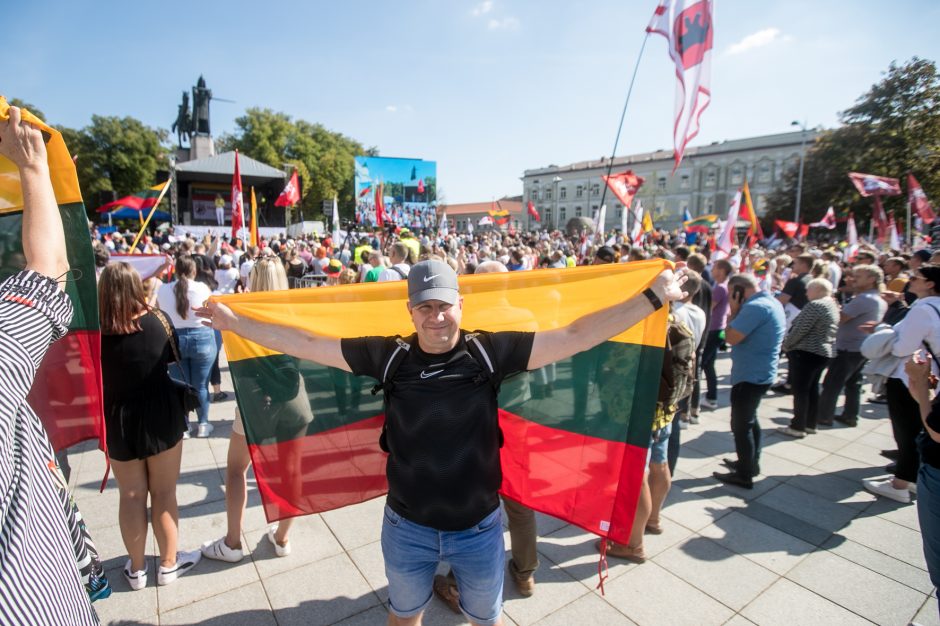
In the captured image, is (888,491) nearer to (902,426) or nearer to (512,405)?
(902,426)

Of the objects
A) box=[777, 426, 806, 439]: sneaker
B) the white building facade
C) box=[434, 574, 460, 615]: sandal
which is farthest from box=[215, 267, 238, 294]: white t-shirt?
the white building facade

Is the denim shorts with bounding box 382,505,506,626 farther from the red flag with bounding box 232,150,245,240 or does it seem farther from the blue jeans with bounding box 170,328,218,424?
the red flag with bounding box 232,150,245,240

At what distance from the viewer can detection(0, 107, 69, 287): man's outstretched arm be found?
1.42 meters

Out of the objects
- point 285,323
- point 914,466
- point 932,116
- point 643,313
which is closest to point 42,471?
point 285,323

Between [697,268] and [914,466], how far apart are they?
2818 millimetres

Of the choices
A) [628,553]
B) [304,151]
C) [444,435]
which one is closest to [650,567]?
[628,553]

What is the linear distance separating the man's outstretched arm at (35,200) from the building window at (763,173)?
73.8 metres

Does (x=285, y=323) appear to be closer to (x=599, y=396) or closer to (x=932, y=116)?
(x=599, y=396)

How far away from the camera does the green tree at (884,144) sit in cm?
2977

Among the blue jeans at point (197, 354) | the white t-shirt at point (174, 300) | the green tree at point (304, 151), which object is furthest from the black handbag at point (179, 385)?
the green tree at point (304, 151)

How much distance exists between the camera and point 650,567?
10.4 feet

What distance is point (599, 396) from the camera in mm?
2537

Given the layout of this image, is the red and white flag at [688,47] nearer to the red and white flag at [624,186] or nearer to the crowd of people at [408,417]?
the crowd of people at [408,417]

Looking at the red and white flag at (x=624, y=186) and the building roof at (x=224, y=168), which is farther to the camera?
the building roof at (x=224, y=168)
